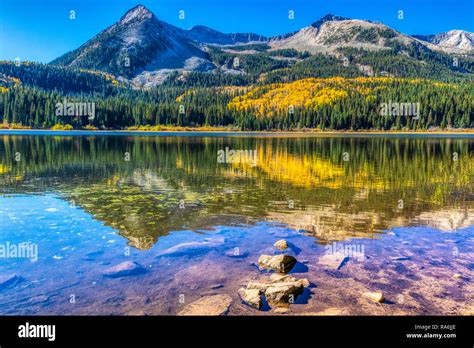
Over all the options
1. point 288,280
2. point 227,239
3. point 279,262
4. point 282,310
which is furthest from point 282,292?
point 227,239

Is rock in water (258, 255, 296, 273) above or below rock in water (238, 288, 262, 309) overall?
above

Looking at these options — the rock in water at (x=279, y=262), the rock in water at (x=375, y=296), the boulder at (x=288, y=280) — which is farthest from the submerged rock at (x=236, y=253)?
the rock in water at (x=375, y=296)

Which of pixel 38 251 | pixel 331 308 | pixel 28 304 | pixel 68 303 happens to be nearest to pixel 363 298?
pixel 331 308

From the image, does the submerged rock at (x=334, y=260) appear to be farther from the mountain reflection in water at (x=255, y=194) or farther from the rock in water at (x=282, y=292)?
the rock in water at (x=282, y=292)

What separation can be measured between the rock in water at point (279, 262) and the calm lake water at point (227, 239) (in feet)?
1.08

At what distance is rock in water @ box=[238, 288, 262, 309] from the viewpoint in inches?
447

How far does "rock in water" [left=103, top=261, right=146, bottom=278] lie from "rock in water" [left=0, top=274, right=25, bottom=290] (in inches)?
115

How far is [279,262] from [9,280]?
9796 mm

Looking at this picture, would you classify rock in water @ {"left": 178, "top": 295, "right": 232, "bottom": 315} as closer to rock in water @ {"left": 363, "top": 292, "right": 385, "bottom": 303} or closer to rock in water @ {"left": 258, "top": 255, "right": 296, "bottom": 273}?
rock in water @ {"left": 258, "top": 255, "right": 296, "bottom": 273}

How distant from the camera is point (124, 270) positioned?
550 inches

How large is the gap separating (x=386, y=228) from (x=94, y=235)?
15.3 m

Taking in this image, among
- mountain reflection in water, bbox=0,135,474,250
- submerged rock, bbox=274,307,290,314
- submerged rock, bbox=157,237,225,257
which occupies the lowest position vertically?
submerged rock, bbox=274,307,290,314

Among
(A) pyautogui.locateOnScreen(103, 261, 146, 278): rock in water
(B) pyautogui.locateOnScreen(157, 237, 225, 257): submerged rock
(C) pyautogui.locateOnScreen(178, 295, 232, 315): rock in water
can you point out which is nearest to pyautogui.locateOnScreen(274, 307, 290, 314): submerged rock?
(C) pyautogui.locateOnScreen(178, 295, 232, 315): rock in water

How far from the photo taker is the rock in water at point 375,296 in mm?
11675
